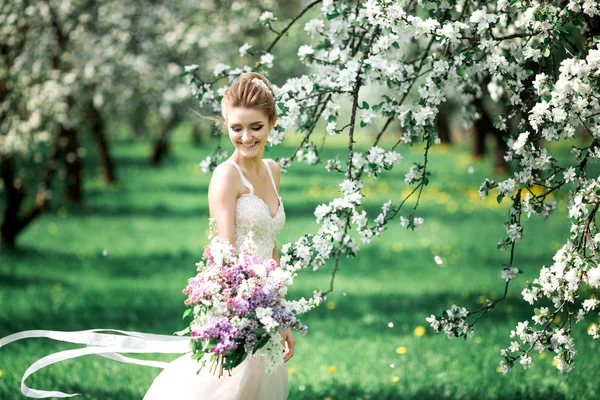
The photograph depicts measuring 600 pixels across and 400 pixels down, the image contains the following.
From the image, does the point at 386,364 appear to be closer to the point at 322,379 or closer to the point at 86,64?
the point at 322,379


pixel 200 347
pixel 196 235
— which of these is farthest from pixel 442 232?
pixel 200 347

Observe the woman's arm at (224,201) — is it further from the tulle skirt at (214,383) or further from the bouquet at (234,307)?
the tulle skirt at (214,383)

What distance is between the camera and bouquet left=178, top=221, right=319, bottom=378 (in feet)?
12.1

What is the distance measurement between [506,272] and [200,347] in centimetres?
214

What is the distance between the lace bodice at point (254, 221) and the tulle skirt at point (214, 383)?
604 millimetres

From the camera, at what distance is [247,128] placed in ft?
13.9

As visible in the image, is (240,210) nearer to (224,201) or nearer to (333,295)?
(224,201)

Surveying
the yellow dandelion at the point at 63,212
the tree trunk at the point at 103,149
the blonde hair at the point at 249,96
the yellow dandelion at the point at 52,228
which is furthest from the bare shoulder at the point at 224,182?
the tree trunk at the point at 103,149

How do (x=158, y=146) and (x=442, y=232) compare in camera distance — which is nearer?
(x=442, y=232)

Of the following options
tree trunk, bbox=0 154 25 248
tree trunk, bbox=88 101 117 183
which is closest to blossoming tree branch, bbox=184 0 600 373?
tree trunk, bbox=0 154 25 248

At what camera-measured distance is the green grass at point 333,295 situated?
667cm

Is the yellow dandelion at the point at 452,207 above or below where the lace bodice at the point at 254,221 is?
above

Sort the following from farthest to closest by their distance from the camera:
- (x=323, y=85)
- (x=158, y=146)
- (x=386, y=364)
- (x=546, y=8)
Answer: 1. (x=158, y=146)
2. (x=386, y=364)
3. (x=323, y=85)
4. (x=546, y=8)

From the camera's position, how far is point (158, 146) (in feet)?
102
